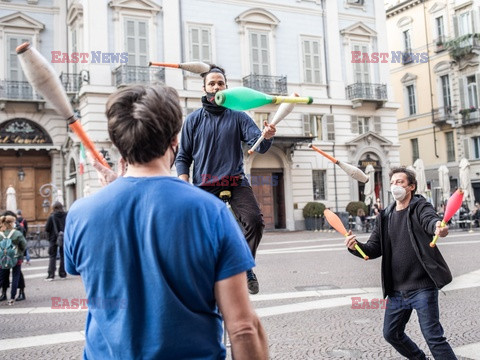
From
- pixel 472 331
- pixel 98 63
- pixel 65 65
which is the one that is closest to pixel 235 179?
pixel 472 331

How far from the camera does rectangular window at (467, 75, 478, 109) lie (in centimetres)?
3478

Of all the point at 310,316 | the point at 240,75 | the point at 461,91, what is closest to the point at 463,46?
the point at 461,91

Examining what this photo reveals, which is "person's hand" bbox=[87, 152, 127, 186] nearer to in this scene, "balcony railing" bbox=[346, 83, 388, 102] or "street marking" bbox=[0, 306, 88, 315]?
"street marking" bbox=[0, 306, 88, 315]

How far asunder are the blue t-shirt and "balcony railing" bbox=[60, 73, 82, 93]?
928 inches

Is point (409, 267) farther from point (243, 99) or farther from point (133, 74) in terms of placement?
point (133, 74)

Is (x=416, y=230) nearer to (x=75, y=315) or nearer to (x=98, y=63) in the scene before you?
(x=75, y=315)

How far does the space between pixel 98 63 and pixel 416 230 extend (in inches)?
852

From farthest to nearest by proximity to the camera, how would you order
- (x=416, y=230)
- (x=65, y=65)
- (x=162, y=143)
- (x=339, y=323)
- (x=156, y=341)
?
1. (x=65, y=65)
2. (x=339, y=323)
3. (x=416, y=230)
4. (x=162, y=143)
5. (x=156, y=341)

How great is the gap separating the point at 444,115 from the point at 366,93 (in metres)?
10.2

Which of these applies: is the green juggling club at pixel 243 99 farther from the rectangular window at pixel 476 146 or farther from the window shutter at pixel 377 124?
the rectangular window at pixel 476 146

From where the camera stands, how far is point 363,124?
97.2 feet

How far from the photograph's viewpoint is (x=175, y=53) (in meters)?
25.3

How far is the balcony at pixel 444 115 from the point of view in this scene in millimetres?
36031

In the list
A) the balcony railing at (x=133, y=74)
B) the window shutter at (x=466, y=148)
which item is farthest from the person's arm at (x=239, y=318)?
the window shutter at (x=466, y=148)
